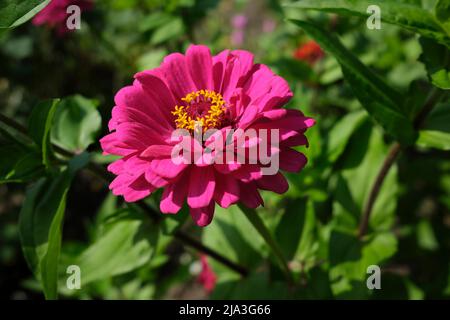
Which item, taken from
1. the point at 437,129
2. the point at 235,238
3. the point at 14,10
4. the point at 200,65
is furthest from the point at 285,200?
the point at 14,10

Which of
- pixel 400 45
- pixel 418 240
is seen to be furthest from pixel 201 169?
pixel 400 45

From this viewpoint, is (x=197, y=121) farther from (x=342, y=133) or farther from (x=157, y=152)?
(x=342, y=133)

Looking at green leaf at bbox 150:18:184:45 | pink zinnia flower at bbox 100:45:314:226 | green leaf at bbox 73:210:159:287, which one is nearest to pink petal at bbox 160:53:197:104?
pink zinnia flower at bbox 100:45:314:226

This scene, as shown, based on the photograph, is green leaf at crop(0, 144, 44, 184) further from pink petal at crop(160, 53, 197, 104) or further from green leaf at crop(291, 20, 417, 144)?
green leaf at crop(291, 20, 417, 144)

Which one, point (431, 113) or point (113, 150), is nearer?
point (113, 150)

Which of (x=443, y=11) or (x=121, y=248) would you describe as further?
(x=121, y=248)

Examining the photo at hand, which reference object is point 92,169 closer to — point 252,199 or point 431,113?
point 252,199

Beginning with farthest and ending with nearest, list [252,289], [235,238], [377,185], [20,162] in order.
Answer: [235,238] → [252,289] → [377,185] → [20,162]
